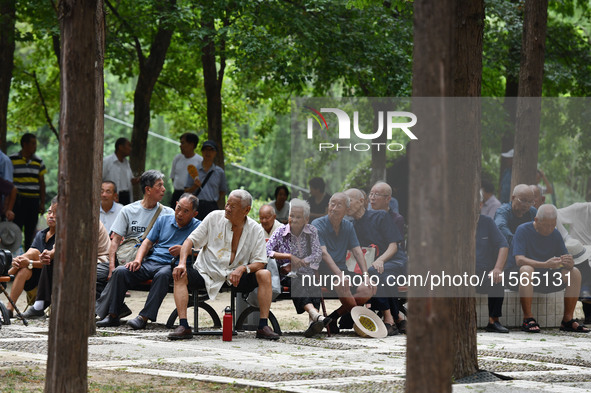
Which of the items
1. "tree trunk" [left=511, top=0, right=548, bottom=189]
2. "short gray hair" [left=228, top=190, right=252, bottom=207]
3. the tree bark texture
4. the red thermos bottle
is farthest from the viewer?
the tree bark texture

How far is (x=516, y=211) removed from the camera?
13.0 meters

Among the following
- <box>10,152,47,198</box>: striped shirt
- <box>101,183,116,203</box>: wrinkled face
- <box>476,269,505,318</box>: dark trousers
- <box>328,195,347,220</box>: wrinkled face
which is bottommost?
<box>476,269,505,318</box>: dark trousers

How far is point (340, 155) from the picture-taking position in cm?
1159

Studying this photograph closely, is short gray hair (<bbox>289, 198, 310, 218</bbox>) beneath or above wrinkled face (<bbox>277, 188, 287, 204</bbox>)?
beneath

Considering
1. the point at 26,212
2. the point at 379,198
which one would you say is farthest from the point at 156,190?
the point at 26,212

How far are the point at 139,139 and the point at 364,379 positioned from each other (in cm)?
1228

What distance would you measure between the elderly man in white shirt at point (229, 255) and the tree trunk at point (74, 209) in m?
4.90

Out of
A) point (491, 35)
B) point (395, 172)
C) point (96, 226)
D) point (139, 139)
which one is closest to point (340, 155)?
point (395, 172)

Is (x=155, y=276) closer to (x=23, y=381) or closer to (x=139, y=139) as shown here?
(x=23, y=381)

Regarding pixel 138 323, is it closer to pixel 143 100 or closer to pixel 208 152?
pixel 208 152

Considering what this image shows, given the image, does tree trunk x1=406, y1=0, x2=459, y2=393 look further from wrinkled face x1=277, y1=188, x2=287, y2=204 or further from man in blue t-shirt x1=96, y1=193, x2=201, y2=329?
wrinkled face x1=277, y1=188, x2=287, y2=204

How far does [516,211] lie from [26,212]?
7.99m

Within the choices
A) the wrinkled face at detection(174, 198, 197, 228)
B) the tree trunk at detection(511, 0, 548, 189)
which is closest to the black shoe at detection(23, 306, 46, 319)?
the wrinkled face at detection(174, 198, 197, 228)

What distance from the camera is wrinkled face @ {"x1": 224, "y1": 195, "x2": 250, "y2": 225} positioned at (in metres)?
10.9
